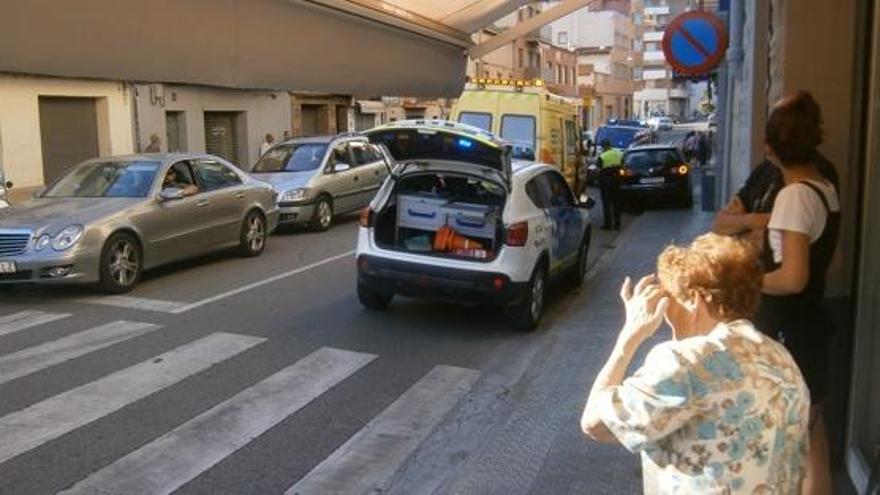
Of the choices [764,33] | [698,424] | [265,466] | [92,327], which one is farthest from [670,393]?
[92,327]

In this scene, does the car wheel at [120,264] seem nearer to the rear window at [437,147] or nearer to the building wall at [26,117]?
the rear window at [437,147]

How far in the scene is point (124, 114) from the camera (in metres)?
22.9

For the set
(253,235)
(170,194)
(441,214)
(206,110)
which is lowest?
(253,235)

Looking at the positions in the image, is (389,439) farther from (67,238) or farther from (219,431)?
(67,238)

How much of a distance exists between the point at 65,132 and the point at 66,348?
15.2 meters

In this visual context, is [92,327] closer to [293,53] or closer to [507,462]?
[507,462]

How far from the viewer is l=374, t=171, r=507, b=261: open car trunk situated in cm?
877

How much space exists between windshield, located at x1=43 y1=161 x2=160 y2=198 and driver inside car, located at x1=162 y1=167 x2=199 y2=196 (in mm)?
164

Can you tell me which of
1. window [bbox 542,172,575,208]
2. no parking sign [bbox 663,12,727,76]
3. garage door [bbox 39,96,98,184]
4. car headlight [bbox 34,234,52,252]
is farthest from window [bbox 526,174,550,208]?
garage door [bbox 39,96,98,184]

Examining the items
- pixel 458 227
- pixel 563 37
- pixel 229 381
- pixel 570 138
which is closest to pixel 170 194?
pixel 458 227

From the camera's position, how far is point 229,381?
6.73 metres

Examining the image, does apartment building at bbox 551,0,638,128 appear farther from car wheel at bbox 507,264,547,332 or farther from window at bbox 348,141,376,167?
car wheel at bbox 507,264,547,332

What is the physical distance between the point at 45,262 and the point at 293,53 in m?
13.7

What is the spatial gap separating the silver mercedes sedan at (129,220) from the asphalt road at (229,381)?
1.26ft
